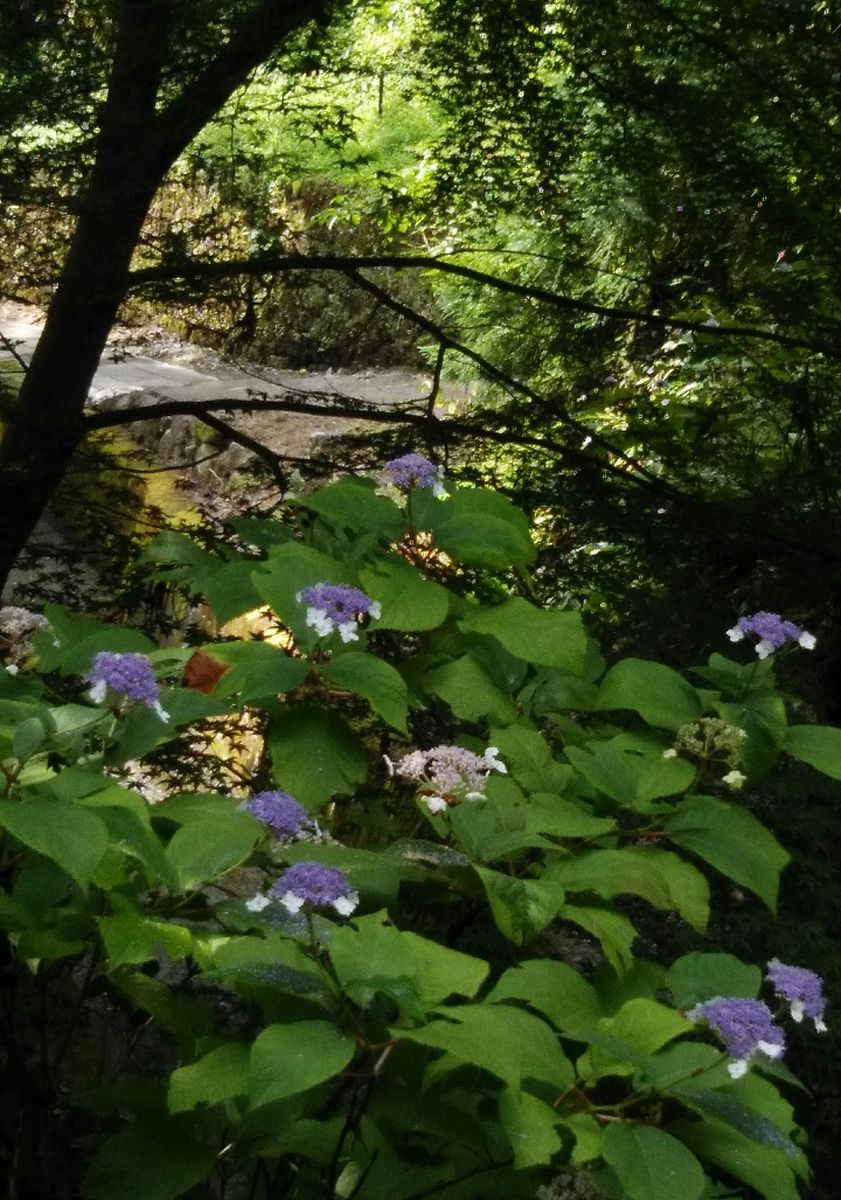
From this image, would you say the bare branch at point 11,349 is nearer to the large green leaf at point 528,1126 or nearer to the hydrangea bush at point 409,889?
the hydrangea bush at point 409,889

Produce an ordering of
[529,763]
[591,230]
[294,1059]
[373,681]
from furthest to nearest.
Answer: [591,230] < [529,763] < [373,681] < [294,1059]

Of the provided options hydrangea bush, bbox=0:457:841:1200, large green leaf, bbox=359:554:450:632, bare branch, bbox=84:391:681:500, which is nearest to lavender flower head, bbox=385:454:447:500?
hydrangea bush, bbox=0:457:841:1200

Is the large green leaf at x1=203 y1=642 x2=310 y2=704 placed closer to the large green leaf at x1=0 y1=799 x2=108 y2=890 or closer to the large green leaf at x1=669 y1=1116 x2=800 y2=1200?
the large green leaf at x1=0 y1=799 x2=108 y2=890

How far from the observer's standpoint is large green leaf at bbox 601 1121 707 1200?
3.09 feet

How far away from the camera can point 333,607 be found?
1.32 meters

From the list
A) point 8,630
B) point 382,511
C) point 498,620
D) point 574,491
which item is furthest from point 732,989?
point 574,491

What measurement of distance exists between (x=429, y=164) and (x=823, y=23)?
0.99m

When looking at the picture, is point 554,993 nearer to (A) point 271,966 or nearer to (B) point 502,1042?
(B) point 502,1042

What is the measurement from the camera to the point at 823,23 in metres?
2.73

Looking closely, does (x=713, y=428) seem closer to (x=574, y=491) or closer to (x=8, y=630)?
(x=574, y=491)

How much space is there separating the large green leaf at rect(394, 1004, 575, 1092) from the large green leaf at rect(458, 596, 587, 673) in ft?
1.44

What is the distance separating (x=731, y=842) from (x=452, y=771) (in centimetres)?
29

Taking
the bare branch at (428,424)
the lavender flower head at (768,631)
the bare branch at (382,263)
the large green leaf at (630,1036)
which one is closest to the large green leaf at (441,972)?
the large green leaf at (630,1036)

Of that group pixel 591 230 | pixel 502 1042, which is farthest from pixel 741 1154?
pixel 591 230
